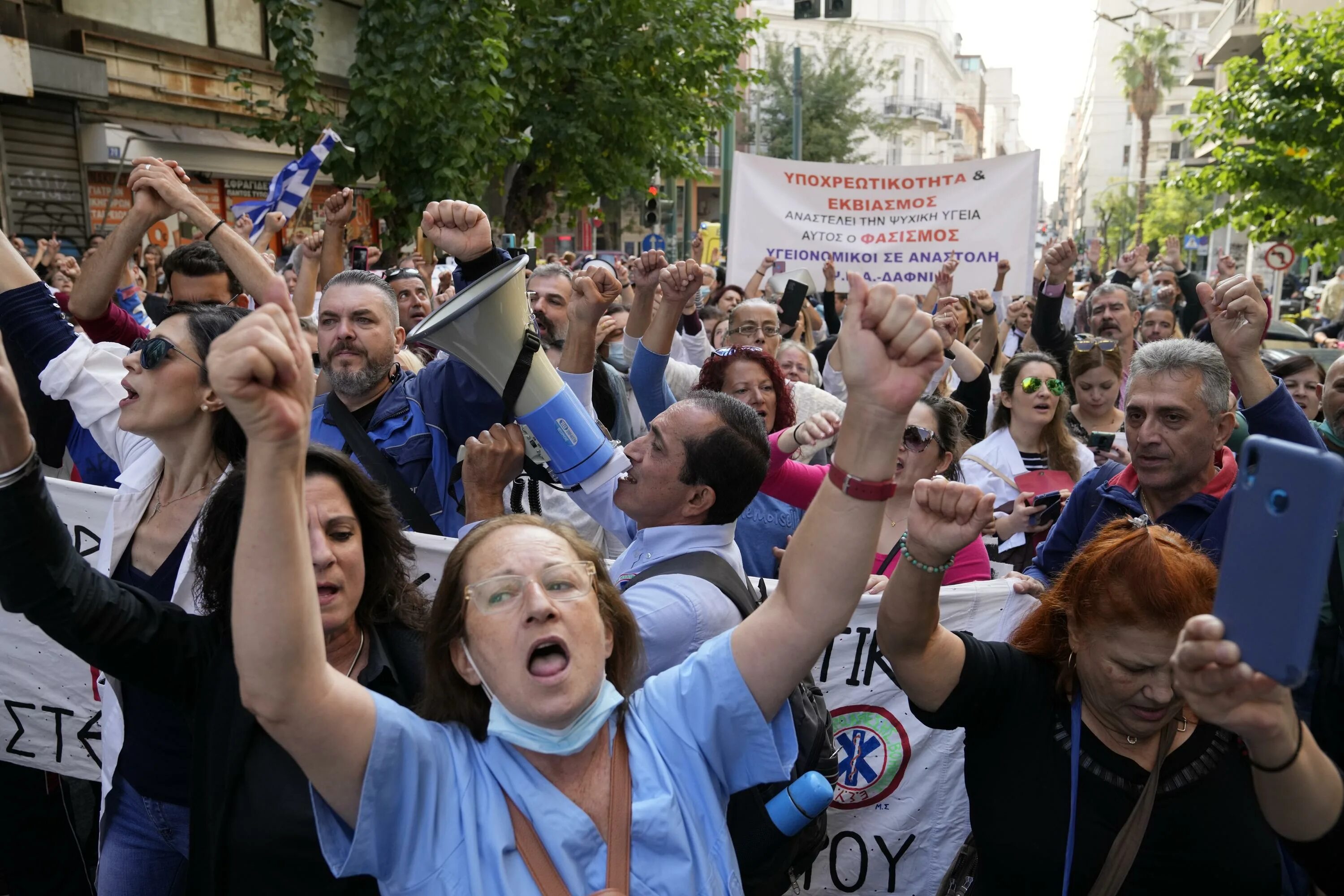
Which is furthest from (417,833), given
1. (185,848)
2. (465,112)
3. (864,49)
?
(864,49)

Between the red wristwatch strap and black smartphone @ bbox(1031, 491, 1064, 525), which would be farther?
black smartphone @ bbox(1031, 491, 1064, 525)

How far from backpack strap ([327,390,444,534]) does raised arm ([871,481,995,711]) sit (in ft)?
5.83

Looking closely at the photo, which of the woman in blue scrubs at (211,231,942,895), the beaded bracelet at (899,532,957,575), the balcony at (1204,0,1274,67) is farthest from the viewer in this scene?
the balcony at (1204,0,1274,67)

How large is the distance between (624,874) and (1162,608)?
1.12m

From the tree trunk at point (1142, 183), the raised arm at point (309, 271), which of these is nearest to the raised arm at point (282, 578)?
the raised arm at point (309, 271)

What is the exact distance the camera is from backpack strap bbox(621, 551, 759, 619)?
253 centimetres

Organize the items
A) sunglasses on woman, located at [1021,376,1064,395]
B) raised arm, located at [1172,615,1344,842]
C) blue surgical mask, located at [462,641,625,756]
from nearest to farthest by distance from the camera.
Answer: raised arm, located at [1172,615,1344,842], blue surgical mask, located at [462,641,625,756], sunglasses on woman, located at [1021,376,1064,395]

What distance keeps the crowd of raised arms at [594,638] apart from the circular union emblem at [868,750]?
15 cm

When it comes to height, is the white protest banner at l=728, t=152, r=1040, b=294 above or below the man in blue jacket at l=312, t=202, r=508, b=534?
above

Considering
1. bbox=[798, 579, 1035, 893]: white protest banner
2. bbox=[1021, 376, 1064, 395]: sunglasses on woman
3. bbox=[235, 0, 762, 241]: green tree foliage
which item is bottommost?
bbox=[798, 579, 1035, 893]: white protest banner

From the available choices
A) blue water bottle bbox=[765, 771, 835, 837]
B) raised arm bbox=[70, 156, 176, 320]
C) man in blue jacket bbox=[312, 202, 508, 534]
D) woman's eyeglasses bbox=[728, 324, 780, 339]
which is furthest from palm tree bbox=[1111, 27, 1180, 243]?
blue water bottle bbox=[765, 771, 835, 837]

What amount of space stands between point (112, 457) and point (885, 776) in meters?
2.55

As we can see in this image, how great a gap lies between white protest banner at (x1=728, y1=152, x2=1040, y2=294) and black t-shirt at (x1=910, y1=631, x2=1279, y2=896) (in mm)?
6124

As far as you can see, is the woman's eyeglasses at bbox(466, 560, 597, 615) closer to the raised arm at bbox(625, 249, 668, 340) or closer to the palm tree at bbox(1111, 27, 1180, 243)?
the raised arm at bbox(625, 249, 668, 340)
